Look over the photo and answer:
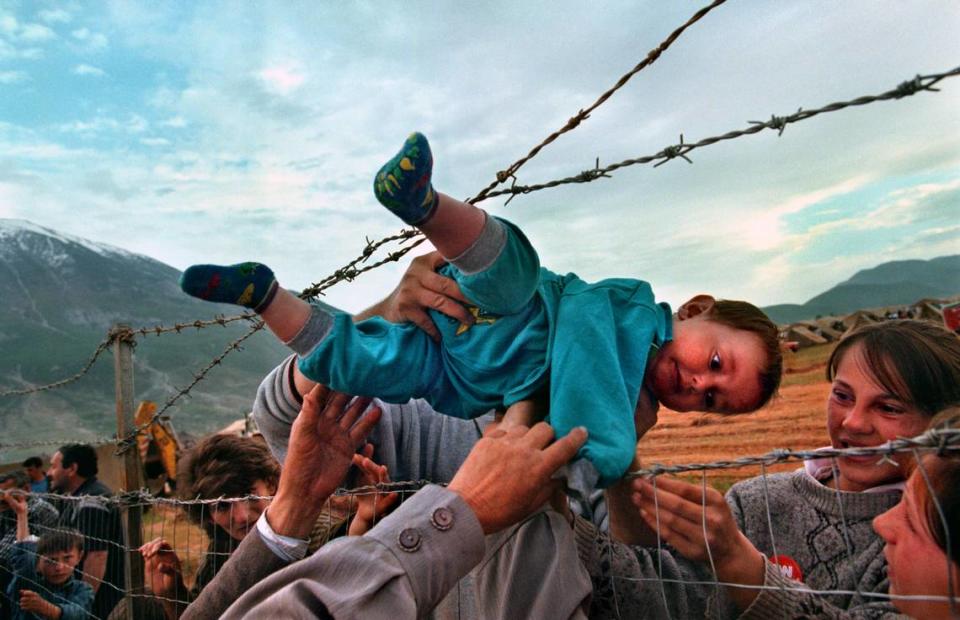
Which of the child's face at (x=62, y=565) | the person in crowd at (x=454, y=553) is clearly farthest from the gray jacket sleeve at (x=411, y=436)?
the child's face at (x=62, y=565)

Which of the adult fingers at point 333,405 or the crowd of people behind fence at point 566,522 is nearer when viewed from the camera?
the crowd of people behind fence at point 566,522

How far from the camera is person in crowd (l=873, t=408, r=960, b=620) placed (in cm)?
103

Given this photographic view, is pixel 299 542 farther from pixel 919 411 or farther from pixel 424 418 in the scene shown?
pixel 919 411

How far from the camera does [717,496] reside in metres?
1.40

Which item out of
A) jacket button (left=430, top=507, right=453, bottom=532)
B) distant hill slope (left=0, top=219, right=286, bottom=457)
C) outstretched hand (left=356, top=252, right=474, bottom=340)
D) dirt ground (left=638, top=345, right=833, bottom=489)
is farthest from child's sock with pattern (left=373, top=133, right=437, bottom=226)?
distant hill slope (left=0, top=219, right=286, bottom=457)

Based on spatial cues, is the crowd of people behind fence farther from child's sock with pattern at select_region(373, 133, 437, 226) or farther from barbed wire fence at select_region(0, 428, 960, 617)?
child's sock with pattern at select_region(373, 133, 437, 226)

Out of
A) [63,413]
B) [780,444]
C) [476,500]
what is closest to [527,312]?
[476,500]

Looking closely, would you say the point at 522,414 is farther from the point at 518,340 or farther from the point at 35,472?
the point at 35,472

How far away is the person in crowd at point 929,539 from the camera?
1034mm

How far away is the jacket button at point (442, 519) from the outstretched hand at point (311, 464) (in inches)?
32.2

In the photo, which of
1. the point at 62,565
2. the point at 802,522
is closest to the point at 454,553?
the point at 802,522

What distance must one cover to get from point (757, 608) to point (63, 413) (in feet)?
351

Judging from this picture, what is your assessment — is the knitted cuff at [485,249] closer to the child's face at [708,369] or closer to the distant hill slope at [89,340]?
the child's face at [708,369]

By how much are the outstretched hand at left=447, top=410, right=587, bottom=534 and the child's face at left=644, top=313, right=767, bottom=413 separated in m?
0.64
